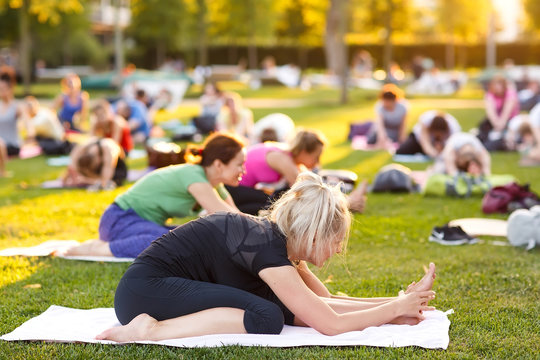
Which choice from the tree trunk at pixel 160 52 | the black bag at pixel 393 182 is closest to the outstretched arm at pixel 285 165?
the black bag at pixel 393 182

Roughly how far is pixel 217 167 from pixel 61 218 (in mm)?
3048

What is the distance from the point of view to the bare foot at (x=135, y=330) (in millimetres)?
Answer: 3947

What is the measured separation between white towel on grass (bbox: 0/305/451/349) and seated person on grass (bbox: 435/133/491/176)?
4900 millimetres

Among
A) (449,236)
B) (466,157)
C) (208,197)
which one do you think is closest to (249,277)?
(208,197)

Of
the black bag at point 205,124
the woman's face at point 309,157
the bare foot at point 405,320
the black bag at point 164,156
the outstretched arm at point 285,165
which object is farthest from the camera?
the black bag at point 205,124

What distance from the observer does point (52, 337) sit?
13.5 feet

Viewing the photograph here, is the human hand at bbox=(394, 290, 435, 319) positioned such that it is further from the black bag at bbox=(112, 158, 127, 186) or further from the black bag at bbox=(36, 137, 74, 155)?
the black bag at bbox=(36, 137, 74, 155)

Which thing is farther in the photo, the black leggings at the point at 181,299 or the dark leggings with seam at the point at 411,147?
the dark leggings with seam at the point at 411,147

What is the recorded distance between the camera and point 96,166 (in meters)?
9.37

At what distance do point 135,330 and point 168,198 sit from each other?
77.7 inches

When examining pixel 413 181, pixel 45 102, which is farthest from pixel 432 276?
pixel 45 102

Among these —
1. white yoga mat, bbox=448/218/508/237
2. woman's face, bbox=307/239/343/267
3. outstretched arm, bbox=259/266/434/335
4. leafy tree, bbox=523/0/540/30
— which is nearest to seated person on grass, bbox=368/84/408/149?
white yoga mat, bbox=448/218/508/237

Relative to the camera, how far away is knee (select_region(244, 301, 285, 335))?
3.94 metres

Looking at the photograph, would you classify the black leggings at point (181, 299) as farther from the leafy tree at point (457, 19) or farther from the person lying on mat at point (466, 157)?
the leafy tree at point (457, 19)
